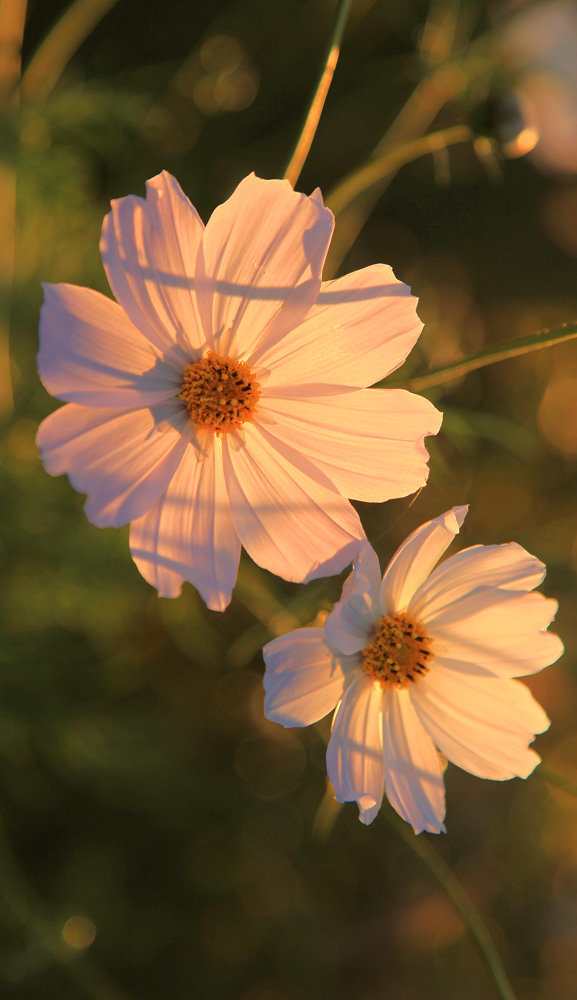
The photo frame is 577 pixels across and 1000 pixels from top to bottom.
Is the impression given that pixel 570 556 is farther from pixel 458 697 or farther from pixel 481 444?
pixel 458 697

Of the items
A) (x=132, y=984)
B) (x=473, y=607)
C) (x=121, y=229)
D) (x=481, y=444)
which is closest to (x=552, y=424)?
(x=481, y=444)

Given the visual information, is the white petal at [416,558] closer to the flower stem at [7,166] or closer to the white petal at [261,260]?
the white petal at [261,260]

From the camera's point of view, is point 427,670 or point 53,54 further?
point 53,54

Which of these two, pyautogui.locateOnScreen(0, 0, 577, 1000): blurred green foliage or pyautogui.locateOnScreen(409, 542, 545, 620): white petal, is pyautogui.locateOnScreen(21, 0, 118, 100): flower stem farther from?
pyautogui.locateOnScreen(409, 542, 545, 620): white petal

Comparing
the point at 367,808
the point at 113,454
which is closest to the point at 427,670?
the point at 367,808

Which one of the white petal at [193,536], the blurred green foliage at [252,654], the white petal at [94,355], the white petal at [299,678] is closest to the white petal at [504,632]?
the white petal at [299,678]

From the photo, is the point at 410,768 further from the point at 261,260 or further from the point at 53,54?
the point at 53,54

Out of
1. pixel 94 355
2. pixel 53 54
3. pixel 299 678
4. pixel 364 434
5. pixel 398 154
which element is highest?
pixel 53 54

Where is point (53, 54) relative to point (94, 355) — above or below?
above
